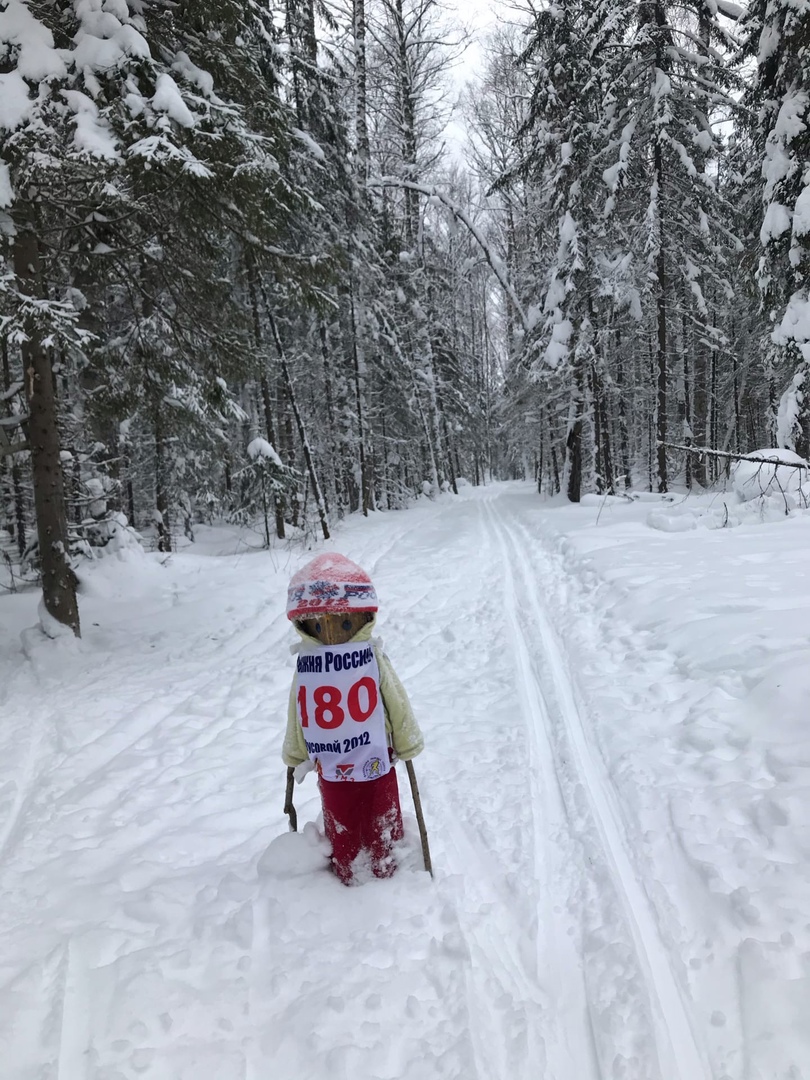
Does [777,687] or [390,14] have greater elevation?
[390,14]

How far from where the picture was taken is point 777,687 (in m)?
4.20

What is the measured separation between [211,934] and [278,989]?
518mm

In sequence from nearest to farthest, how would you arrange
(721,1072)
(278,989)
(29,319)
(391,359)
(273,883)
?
1. (721,1072)
2. (278,989)
3. (273,883)
4. (29,319)
5. (391,359)

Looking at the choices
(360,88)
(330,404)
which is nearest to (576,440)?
(330,404)

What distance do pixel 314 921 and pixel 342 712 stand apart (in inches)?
41.5

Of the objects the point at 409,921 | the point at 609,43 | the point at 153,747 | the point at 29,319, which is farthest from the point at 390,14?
the point at 409,921

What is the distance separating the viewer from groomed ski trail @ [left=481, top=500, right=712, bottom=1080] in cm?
220

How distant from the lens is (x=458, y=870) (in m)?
3.21

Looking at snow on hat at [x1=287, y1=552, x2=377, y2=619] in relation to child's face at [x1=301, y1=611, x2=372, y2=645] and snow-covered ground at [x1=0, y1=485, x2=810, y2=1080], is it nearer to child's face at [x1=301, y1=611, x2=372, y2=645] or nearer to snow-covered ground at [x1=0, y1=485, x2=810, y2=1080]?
child's face at [x1=301, y1=611, x2=372, y2=645]

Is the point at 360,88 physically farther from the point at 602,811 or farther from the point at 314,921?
the point at 314,921

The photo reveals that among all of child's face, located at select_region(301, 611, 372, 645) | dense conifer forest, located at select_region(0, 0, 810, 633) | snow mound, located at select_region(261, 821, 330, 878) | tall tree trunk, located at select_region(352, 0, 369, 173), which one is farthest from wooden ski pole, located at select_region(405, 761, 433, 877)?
tall tree trunk, located at select_region(352, 0, 369, 173)

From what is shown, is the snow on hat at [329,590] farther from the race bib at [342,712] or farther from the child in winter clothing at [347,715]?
the race bib at [342,712]

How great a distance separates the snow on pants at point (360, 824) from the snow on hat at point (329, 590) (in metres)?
0.96

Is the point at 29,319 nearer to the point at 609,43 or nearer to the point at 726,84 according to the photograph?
the point at 609,43
